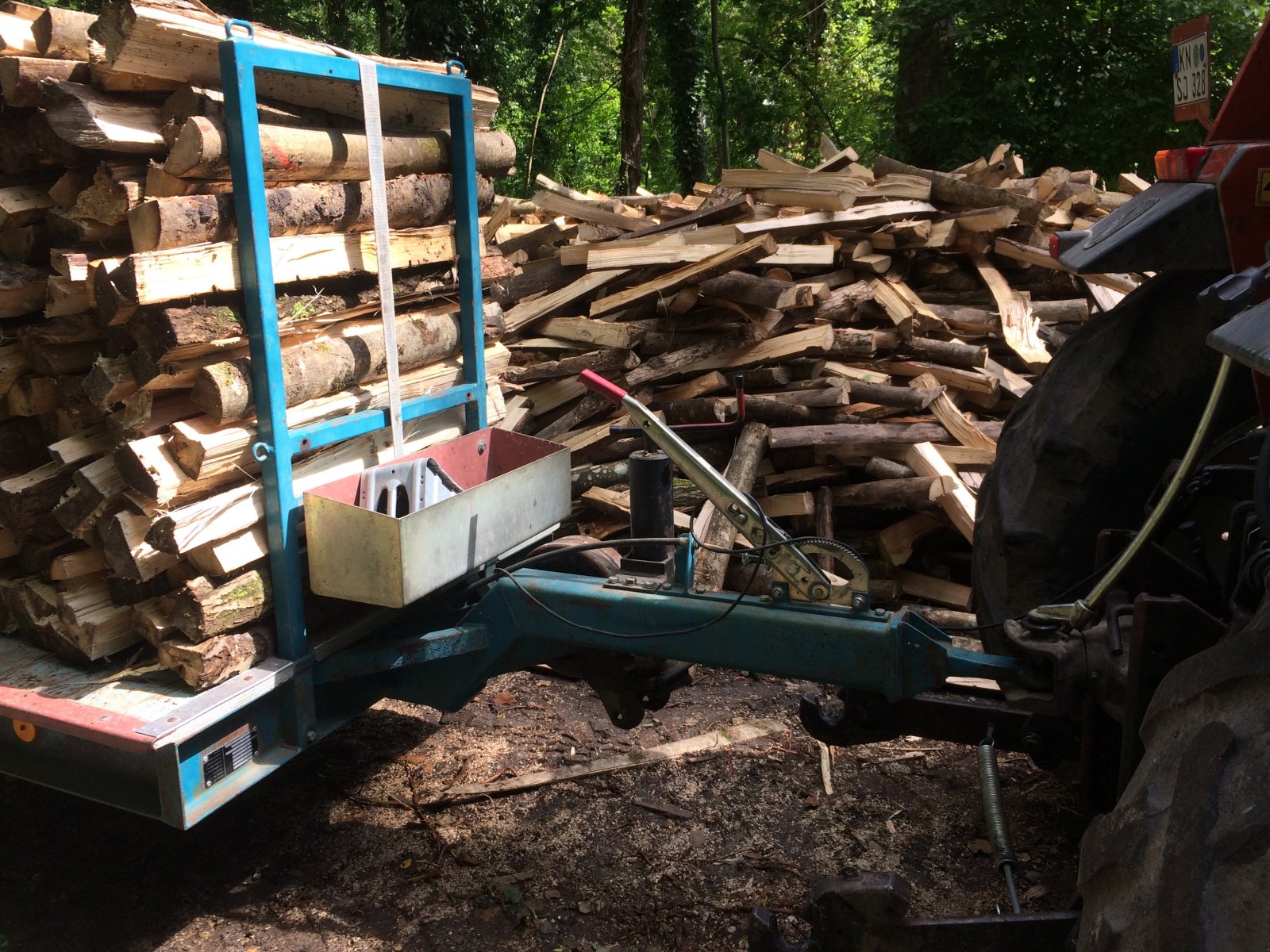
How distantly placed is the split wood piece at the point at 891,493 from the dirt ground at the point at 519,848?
56.8 inches

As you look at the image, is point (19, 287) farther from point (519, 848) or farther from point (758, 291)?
point (758, 291)

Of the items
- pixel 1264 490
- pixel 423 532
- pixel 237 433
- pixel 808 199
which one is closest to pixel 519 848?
pixel 423 532

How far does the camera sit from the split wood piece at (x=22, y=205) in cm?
313

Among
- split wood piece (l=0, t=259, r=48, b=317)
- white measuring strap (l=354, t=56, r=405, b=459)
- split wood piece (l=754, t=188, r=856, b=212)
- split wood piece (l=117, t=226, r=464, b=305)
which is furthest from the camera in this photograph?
split wood piece (l=754, t=188, r=856, b=212)

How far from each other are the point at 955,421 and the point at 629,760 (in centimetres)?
270

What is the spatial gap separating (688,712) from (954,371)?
2.64 m

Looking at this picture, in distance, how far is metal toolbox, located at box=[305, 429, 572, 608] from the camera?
303cm

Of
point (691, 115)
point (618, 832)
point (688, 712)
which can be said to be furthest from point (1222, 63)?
point (618, 832)

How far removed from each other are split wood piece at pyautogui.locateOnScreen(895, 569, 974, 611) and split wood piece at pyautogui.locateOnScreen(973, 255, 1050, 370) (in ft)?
5.20

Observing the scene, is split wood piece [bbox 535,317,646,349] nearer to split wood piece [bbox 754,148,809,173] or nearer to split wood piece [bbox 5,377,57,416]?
split wood piece [bbox 754,148,809,173]

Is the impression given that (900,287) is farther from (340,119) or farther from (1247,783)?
(1247,783)

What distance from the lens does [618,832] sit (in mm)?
3693

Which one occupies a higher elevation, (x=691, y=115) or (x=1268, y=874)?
(x=691, y=115)

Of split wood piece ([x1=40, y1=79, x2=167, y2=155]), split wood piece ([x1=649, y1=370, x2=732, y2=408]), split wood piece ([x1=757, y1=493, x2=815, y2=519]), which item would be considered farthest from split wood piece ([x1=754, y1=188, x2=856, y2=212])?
split wood piece ([x1=40, y1=79, x2=167, y2=155])
